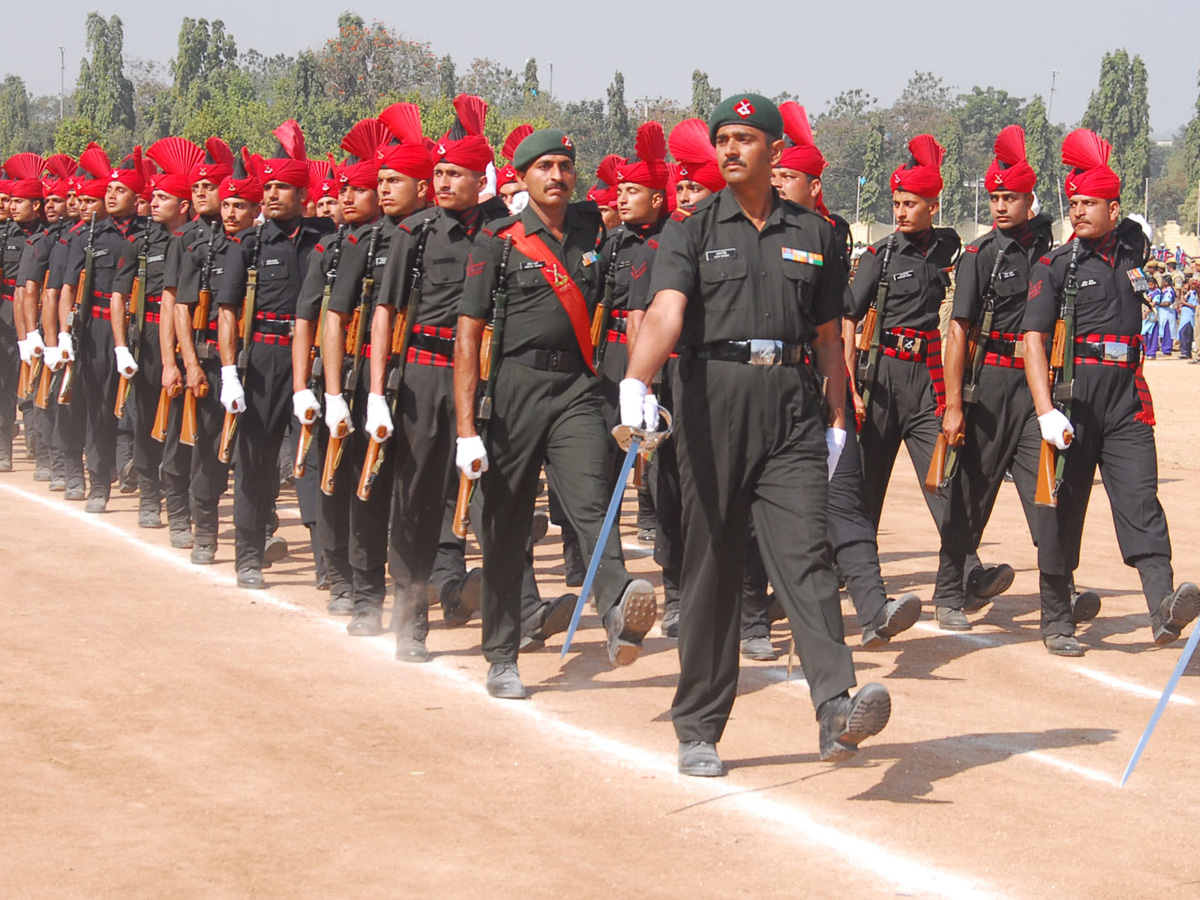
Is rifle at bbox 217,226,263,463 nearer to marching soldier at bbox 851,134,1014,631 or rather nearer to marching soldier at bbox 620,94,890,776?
marching soldier at bbox 851,134,1014,631

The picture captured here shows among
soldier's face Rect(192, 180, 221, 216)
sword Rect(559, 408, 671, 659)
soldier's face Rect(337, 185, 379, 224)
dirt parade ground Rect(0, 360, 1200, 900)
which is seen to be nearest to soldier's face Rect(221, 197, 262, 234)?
soldier's face Rect(192, 180, 221, 216)

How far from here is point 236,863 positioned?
5.26 metres

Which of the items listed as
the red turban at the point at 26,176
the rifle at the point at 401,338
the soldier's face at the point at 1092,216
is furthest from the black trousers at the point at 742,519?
the red turban at the point at 26,176

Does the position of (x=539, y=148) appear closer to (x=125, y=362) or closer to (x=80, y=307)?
(x=125, y=362)

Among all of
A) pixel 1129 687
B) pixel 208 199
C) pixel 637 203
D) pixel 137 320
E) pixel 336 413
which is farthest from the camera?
pixel 137 320

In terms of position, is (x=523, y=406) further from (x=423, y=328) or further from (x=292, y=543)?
(x=292, y=543)

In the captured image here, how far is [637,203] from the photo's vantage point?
9.78 meters

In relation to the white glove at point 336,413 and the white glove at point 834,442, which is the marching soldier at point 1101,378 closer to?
the white glove at point 834,442

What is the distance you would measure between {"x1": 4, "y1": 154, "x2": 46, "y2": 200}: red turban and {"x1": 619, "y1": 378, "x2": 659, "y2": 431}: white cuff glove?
33.9ft

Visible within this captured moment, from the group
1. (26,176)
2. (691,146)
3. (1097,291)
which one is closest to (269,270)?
(691,146)

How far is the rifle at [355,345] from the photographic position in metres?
8.68

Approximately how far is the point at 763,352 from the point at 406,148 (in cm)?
316

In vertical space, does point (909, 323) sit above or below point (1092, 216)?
below

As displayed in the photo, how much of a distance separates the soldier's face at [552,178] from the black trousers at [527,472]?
0.71 metres
